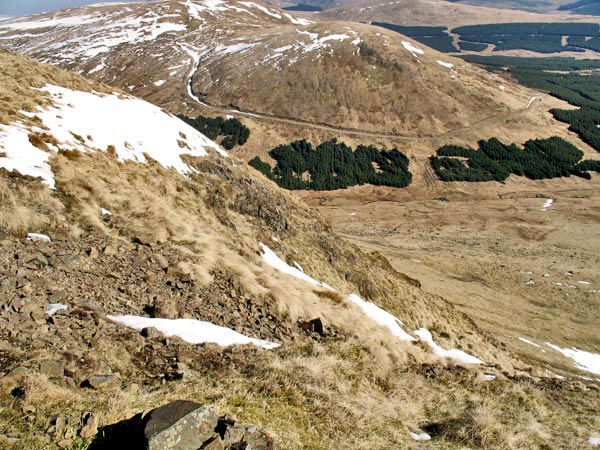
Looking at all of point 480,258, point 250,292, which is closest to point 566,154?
point 480,258

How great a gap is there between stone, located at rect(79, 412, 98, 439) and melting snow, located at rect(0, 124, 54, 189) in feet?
33.0

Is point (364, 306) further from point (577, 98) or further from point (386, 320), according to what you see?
point (577, 98)

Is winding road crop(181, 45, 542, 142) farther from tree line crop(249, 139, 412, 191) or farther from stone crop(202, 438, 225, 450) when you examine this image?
stone crop(202, 438, 225, 450)

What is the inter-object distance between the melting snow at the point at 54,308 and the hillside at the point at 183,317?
0.06m

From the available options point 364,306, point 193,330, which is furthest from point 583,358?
point 193,330

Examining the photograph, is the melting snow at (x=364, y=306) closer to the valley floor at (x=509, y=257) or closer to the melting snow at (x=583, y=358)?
the valley floor at (x=509, y=257)

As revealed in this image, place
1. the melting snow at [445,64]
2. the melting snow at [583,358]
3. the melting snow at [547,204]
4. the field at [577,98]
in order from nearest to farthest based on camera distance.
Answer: the melting snow at [583,358] → the melting snow at [547,204] → the field at [577,98] → the melting snow at [445,64]

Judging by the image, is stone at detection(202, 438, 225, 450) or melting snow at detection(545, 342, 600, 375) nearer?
stone at detection(202, 438, 225, 450)

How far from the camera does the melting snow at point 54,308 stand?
937 centimetres

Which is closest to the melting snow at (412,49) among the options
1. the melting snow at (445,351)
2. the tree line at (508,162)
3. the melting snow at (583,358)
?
the tree line at (508,162)

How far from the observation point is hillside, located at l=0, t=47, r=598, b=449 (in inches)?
317

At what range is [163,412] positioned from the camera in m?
6.62

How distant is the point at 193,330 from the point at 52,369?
4.19 meters

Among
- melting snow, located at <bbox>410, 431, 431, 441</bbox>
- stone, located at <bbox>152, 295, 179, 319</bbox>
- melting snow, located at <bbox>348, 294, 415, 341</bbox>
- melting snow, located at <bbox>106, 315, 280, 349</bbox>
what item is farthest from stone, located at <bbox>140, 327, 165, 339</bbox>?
melting snow, located at <bbox>348, 294, 415, 341</bbox>
